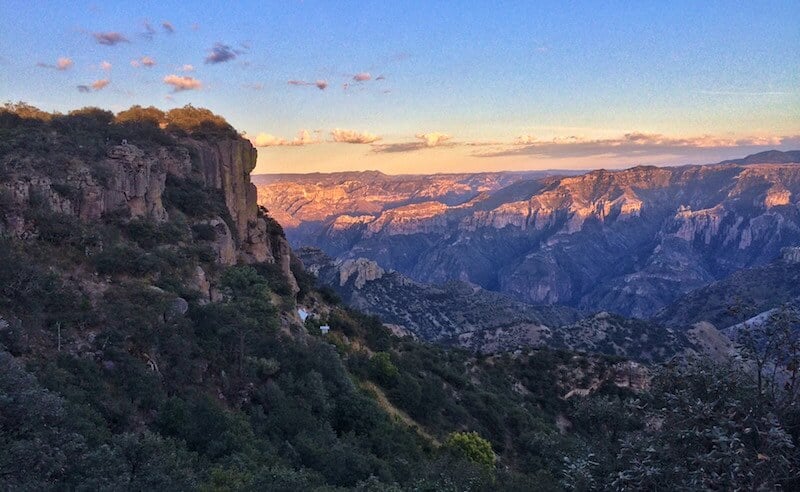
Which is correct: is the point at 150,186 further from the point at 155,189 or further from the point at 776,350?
the point at 776,350

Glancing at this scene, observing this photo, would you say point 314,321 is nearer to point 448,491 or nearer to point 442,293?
point 448,491

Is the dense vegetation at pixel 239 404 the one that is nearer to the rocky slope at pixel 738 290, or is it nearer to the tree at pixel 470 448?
the tree at pixel 470 448

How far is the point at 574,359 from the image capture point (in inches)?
2325

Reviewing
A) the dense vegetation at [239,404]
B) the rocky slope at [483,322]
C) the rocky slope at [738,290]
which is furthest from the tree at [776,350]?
the rocky slope at [738,290]

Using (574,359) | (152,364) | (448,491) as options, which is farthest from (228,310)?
(574,359)

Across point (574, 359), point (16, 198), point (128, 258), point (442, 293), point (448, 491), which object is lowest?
point (442, 293)

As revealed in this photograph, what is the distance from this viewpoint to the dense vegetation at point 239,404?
9.10 meters

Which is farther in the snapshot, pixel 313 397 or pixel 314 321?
pixel 314 321

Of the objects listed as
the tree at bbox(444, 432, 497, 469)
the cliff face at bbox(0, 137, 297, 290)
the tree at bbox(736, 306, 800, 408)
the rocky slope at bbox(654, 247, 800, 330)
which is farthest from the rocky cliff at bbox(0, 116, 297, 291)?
the rocky slope at bbox(654, 247, 800, 330)

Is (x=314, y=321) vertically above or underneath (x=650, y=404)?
underneath

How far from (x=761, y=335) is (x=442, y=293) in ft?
426

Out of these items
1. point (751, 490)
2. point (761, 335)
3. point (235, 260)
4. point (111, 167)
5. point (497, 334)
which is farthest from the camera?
point (497, 334)

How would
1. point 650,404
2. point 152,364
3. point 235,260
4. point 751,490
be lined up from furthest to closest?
point 235,260 < point 152,364 < point 650,404 < point 751,490

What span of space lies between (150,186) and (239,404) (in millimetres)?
15743
